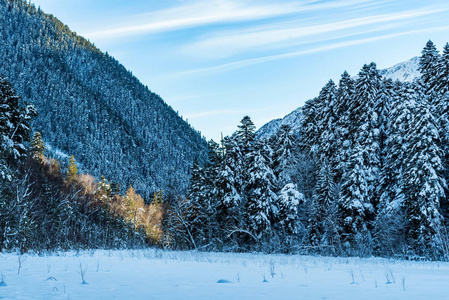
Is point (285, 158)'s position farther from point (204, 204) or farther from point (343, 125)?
point (204, 204)

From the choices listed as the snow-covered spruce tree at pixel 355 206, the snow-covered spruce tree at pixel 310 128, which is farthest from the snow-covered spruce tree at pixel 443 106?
the snow-covered spruce tree at pixel 310 128

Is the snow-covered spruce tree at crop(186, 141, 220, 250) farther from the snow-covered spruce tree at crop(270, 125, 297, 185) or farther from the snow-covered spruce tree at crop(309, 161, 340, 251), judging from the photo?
the snow-covered spruce tree at crop(309, 161, 340, 251)

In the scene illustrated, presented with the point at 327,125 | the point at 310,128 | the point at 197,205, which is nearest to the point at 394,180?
the point at 327,125

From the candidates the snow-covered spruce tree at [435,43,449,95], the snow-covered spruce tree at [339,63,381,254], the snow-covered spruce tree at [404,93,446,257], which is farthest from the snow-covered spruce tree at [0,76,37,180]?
the snow-covered spruce tree at [435,43,449,95]

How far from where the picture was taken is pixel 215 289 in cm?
657

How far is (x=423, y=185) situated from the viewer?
2503 centimetres

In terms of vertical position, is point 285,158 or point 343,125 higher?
point 343,125

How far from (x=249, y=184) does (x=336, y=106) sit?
14.0 metres

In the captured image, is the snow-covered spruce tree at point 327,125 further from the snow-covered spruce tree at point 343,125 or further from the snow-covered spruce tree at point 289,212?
the snow-covered spruce tree at point 289,212

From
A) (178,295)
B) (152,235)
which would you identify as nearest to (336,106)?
(178,295)

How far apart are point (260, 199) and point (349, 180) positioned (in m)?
7.69

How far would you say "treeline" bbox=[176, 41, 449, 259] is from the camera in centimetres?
2595

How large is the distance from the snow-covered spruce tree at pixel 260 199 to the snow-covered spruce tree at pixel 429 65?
58.1 ft

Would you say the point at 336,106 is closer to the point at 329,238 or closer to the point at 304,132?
the point at 304,132
